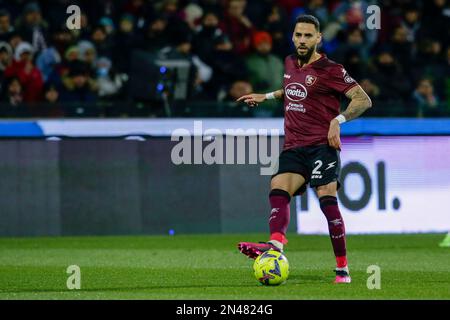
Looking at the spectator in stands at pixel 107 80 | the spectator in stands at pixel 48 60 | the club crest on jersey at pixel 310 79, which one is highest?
the spectator in stands at pixel 48 60

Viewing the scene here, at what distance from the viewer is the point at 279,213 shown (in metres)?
10.3

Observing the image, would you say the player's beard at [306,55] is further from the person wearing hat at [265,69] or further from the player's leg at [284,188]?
the person wearing hat at [265,69]

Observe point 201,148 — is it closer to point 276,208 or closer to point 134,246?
point 134,246

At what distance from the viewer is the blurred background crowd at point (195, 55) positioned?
16.8 metres

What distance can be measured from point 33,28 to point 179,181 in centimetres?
394

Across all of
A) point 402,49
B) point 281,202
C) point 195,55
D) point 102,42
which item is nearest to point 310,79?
point 281,202

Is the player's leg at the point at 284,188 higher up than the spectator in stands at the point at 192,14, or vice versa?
the spectator in stands at the point at 192,14

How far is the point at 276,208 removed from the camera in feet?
33.7

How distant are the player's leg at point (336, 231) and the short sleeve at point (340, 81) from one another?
0.84 metres

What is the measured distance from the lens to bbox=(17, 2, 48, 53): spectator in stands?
1831cm

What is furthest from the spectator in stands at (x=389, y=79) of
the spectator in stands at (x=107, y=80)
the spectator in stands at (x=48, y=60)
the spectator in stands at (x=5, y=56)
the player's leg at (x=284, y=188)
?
the player's leg at (x=284, y=188)

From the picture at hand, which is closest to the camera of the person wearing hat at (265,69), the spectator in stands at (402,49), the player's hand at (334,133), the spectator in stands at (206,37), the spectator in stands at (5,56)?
the player's hand at (334,133)

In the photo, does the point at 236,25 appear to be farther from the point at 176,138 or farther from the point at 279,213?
the point at 279,213
